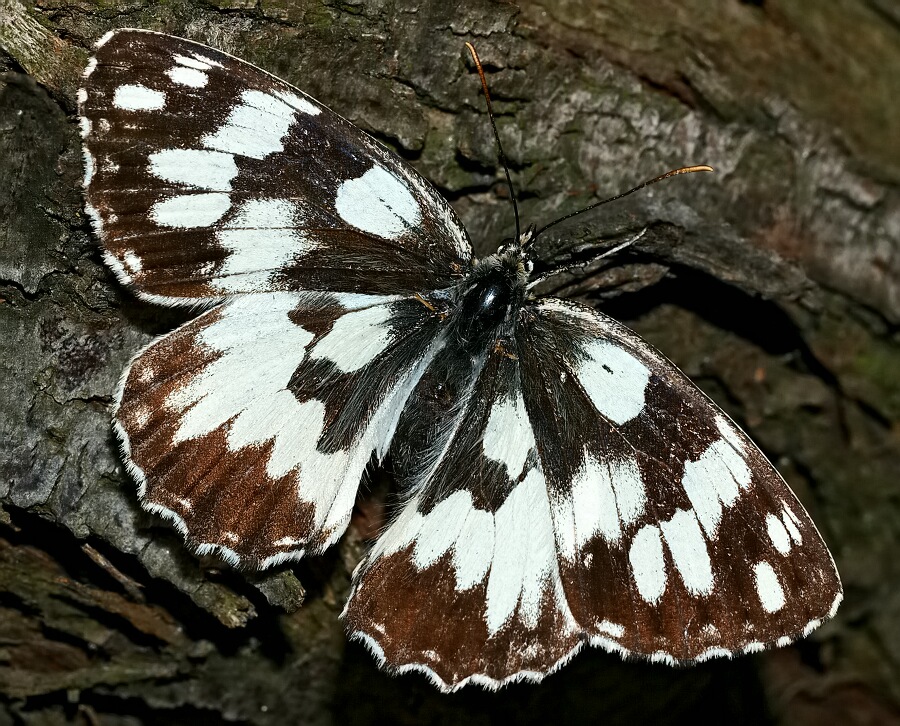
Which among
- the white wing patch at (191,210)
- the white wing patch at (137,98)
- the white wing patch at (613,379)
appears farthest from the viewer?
the white wing patch at (613,379)

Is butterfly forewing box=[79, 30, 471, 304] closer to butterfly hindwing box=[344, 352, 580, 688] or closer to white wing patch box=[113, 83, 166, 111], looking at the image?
white wing patch box=[113, 83, 166, 111]

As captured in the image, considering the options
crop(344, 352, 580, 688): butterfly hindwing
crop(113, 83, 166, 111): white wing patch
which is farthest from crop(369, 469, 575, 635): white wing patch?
crop(113, 83, 166, 111): white wing patch

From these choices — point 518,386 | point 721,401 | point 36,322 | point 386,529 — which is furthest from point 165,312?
point 721,401

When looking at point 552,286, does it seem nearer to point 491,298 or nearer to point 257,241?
point 491,298

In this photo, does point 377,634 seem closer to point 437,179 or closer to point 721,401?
point 437,179

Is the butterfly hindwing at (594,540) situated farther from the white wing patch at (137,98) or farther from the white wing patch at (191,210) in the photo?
the white wing patch at (137,98)

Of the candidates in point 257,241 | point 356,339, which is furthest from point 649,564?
point 257,241

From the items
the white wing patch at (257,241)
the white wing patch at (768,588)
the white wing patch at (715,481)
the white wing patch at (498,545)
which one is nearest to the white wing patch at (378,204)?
the white wing patch at (257,241)

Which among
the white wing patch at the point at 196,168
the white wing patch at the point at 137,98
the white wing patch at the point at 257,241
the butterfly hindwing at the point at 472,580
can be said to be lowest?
the butterfly hindwing at the point at 472,580

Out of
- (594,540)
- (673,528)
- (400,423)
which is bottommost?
(400,423)
